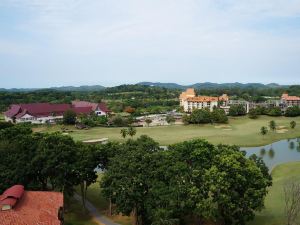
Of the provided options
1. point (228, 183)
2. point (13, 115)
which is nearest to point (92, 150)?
point (228, 183)

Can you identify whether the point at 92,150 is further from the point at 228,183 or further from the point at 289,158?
the point at 289,158

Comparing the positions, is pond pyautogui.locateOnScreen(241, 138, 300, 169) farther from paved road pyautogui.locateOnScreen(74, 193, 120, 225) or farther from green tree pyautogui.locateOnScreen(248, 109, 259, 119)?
green tree pyautogui.locateOnScreen(248, 109, 259, 119)

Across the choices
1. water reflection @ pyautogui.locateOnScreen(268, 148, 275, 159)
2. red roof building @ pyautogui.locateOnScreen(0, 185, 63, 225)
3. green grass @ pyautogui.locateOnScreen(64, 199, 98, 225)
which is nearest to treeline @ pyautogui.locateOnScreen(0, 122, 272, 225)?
green grass @ pyautogui.locateOnScreen(64, 199, 98, 225)

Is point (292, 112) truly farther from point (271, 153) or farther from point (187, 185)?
point (187, 185)

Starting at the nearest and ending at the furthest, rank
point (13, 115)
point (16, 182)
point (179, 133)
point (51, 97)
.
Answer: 1. point (16, 182)
2. point (179, 133)
3. point (13, 115)
4. point (51, 97)

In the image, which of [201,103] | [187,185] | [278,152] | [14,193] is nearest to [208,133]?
[278,152]

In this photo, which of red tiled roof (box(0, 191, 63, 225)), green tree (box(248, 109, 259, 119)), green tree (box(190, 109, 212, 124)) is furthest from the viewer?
green tree (box(248, 109, 259, 119))
